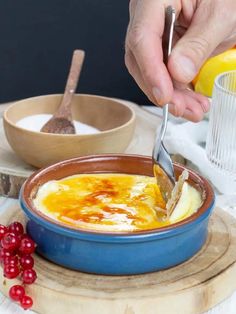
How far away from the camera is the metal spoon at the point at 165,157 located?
780 millimetres

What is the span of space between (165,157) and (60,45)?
874 mm

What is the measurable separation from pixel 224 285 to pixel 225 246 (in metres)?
0.06

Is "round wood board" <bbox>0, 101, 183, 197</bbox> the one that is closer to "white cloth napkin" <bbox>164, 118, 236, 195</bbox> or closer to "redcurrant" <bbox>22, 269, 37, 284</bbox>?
"white cloth napkin" <bbox>164, 118, 236, 195</bbox>

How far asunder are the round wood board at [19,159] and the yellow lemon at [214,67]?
4.1 inches

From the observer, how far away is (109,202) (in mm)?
763

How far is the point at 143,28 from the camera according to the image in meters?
0.79

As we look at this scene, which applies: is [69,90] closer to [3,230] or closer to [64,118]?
[64,118]

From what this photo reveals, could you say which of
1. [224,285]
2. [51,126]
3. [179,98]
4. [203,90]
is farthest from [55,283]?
[203,90]

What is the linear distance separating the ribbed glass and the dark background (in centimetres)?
68

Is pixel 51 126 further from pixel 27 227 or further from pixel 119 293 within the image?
pixel 119 293

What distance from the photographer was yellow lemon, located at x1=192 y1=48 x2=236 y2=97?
114 centimetres

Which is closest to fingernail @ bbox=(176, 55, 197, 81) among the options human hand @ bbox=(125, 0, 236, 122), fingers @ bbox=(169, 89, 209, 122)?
human hand @ bbox=(125, 0, 236, 122)

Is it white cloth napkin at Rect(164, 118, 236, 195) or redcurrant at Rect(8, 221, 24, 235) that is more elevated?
redcurrant at Rect(8, 221, 24, 235)

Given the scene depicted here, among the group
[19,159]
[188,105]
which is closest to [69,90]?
[19,159]
